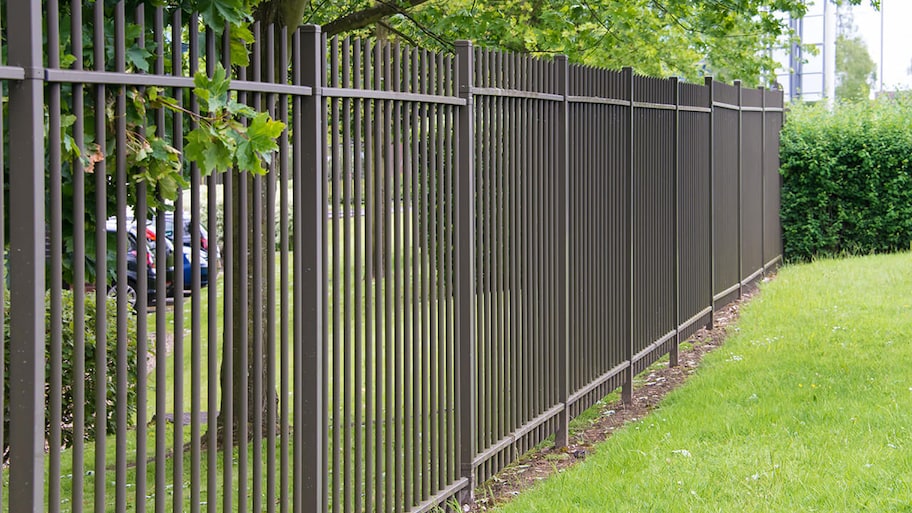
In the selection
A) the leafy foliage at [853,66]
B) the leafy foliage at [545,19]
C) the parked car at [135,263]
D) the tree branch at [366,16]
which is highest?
the leafy foliage at [853,66]

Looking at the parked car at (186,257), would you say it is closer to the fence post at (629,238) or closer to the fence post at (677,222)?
the fence post at (629,238)

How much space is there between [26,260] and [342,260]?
190 cm

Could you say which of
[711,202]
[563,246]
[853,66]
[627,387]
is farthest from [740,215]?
[853,66]

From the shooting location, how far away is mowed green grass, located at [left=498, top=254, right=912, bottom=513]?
5707mm

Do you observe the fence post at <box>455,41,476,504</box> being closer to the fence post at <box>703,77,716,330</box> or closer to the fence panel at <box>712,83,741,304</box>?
the fence post at <box>703,77,716,330</box>

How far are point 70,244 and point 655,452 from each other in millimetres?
3766

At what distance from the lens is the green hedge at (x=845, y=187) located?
1786 centimetres

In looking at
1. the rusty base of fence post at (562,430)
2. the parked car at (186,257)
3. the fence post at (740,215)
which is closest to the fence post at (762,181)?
the fence post at (740,215)

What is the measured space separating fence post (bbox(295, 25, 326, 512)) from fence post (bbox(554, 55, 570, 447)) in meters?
2.86

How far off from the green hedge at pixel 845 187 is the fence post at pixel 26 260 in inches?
626

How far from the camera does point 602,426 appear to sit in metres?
7.96

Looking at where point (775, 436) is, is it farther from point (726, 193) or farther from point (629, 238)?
point (726, 193)

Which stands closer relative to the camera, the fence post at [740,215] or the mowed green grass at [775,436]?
the mowed green grass at [775,436]

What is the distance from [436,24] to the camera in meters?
10.2
